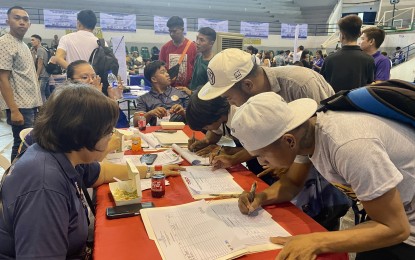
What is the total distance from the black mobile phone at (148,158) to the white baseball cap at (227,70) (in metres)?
0.50

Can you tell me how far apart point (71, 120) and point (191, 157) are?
1.06m

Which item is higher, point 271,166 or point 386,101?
point 386,101

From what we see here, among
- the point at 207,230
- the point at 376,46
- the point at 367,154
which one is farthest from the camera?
the point at 376,46

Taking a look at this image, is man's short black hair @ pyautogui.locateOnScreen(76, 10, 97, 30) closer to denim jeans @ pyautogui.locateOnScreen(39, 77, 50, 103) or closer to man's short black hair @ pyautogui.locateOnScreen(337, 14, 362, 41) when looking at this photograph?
man's short black hair @ pyautogui.locateOnScreen(337, 14, 362, 41)

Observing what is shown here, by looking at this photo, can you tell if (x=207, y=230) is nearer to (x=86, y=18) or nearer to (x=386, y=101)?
(x=386, y=101)

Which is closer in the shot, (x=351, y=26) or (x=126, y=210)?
(x=126, y=210)

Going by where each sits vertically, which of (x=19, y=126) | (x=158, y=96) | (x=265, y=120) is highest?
(x=265, y=120)

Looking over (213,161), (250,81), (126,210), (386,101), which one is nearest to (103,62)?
(213,161)

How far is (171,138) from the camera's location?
257cm

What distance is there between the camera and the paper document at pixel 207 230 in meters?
1.11

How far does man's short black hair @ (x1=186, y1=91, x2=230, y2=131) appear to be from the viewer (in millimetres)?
1982

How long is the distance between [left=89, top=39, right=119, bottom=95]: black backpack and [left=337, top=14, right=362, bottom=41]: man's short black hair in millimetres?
2214

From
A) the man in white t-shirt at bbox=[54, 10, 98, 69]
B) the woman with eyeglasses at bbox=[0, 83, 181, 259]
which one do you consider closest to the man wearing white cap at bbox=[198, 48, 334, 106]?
the woman with eyeglasses at bbox=[0, 83, 181, 259]

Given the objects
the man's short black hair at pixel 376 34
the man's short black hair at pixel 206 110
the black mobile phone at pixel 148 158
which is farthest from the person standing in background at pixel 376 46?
the black mobile phone at pixel 148 158
